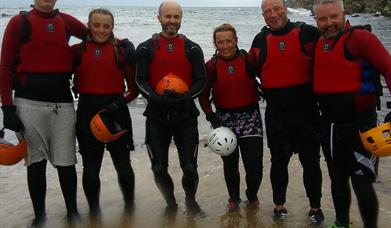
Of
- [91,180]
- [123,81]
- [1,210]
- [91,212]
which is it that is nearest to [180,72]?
[123,81]

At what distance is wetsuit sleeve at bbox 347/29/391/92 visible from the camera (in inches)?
138

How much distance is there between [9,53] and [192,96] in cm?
171

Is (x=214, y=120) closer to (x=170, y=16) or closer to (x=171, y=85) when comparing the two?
(x=171, y=85)

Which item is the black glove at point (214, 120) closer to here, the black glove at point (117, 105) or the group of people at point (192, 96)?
the group of people at point (192, 96)

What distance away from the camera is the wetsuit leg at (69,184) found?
14.2 feet

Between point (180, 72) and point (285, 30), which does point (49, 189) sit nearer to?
point (180, 72)

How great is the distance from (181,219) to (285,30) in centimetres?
221

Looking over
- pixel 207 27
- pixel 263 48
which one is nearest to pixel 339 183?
pixel 263 48

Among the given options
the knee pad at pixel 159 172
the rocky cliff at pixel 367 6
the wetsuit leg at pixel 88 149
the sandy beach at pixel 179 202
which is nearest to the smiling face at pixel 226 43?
the knee pad at pixel 159 172

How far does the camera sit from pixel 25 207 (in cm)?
512

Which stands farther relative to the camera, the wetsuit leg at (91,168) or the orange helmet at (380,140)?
the wetsuit leg at (91,168)

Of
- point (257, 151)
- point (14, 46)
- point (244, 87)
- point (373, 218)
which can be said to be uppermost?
point (14, 46)

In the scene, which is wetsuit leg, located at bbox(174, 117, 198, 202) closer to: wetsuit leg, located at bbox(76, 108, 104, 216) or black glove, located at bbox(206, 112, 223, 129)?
black glove, located at bbox(206, 112, 223, 129)

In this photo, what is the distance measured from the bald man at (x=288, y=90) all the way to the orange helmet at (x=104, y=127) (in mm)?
1516
